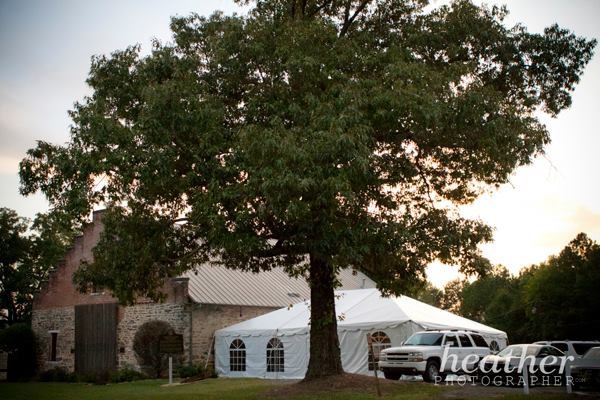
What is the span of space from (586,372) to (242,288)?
66.7 feet

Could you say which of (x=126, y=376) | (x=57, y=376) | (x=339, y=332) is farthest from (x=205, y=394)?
(x=57, y=376)

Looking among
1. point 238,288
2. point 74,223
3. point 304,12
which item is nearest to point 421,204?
point 304,12

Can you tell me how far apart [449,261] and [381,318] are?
952 centimetres

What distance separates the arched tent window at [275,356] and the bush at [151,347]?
15.3 ft

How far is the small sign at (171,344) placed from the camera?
27.8 meters

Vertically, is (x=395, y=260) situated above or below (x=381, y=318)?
above

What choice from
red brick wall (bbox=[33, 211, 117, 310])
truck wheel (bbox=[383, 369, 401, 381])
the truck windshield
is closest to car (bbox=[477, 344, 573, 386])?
the truck windshield

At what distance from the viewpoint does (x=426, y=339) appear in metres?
22.3

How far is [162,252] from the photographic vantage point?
18016 mm

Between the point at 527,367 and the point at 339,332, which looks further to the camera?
the point at 339,332

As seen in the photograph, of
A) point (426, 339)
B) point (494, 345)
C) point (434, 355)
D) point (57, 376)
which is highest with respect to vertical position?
point (426, 339)

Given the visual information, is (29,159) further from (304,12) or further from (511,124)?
(511,124)

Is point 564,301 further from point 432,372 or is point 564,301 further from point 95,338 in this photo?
point 95,338

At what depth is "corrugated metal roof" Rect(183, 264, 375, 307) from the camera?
32.1 metres
